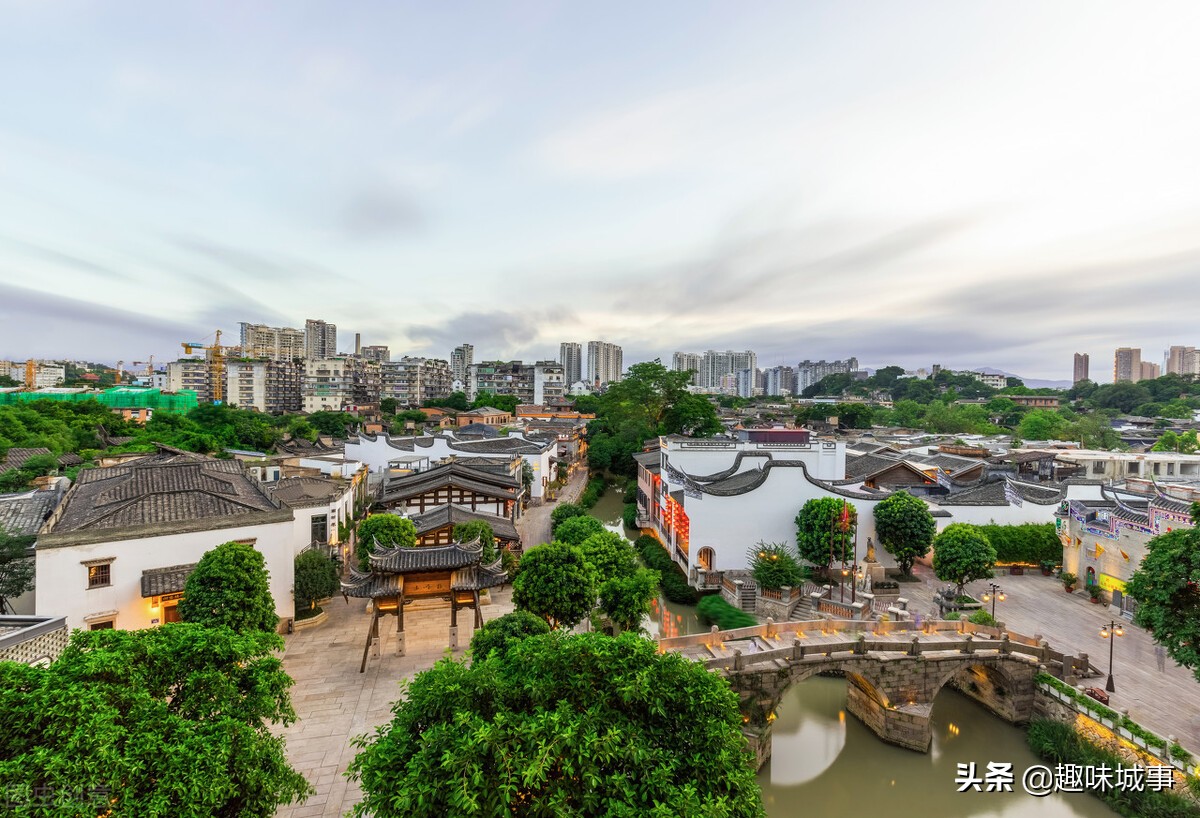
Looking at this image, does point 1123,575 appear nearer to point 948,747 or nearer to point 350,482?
point 948,747

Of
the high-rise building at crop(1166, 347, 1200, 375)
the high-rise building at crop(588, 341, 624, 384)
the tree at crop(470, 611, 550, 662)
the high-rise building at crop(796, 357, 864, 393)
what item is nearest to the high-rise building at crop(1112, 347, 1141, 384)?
the high-rise building at crop(1166, 347, 1200, 375)

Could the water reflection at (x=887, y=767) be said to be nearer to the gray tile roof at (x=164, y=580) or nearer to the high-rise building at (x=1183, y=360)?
the gray tile roof at (x=164, y=580)

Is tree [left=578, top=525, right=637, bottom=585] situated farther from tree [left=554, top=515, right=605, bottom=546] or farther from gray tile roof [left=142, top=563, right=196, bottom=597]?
gray tile roof [left=142, top=563, right=196, bottom=597]

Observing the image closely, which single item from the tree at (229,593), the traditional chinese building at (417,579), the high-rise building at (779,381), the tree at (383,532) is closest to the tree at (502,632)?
the traditional chinese building at (417,579)

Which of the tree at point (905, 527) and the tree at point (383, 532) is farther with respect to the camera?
the tree at point (905, 527)

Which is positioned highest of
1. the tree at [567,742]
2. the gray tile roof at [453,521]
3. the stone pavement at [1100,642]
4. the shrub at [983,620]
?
the tree at [567,742]

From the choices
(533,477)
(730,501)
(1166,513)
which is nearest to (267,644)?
(730,501)

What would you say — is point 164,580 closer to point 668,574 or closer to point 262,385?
point 668,574

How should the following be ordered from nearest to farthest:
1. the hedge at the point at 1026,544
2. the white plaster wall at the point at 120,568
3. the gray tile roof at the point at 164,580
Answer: the white plaster wall at the point at 120,568 < the gray tile roof at the point at 164,580 < the hedge at the point at 1026,544

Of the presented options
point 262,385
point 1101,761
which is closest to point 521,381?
point 262,385
